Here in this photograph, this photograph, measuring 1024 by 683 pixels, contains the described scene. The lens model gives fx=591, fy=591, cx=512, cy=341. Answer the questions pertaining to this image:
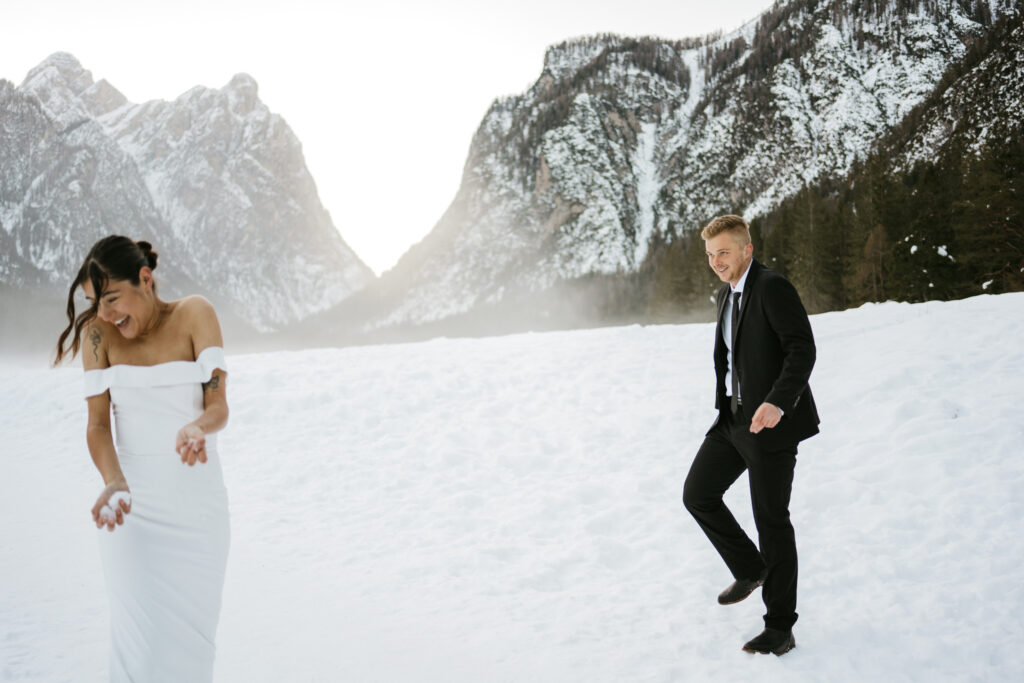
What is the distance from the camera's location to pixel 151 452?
2.65m

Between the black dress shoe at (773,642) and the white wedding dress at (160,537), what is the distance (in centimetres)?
312

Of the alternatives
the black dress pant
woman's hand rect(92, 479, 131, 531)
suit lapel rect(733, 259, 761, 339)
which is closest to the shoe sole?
the black dress pant

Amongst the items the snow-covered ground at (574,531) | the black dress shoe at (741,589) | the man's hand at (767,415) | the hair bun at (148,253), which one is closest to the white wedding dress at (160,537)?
the hair bun at (148,253)

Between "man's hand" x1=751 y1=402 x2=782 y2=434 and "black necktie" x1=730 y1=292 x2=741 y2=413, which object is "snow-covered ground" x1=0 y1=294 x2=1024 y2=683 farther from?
"black necktie" x1=730 y1=292 x2=741 y2=413

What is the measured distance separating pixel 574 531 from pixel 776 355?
10.4ft

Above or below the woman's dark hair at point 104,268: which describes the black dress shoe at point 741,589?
below

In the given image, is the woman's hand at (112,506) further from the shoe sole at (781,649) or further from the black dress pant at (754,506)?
the shoe sole at (781,649)

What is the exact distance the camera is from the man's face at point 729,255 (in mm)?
3930

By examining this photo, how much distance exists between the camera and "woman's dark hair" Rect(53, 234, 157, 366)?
2504 millimetres

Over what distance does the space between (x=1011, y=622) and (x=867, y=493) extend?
79.2 inches

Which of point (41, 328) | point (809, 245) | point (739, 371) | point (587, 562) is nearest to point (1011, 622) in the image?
point (739, 371)

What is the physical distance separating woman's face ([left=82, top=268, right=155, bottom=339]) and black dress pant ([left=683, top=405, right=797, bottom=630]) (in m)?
3.41

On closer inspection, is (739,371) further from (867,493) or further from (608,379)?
(608,379)

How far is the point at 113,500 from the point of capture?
2510 mm
